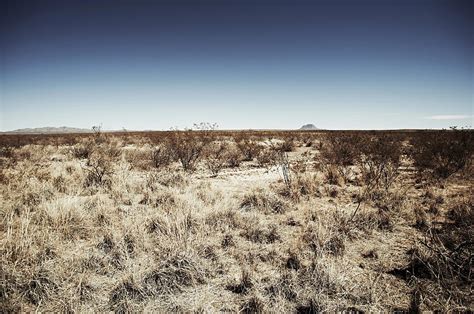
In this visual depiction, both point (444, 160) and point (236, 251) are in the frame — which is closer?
point (236, 251)

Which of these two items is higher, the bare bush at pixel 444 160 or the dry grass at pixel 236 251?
the bare bush at pixel 444 160

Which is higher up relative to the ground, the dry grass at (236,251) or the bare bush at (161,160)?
the bare bush at (161,160)

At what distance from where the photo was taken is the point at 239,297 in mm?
2658

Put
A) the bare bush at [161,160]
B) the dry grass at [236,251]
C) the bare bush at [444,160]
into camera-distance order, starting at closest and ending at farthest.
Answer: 1. the dry grass at [236,251]
2. the bare bush at [444,160]
3. the bare bush at [161,160]

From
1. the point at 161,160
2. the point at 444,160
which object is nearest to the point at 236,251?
the point at 161,160

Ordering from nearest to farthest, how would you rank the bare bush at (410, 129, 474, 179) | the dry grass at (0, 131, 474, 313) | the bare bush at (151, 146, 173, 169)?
the dry grass at (0, 131, 474, 313) → the bare bush at (410, 129, 474, 179) → the bare bush at (151, 146, 173, 169)

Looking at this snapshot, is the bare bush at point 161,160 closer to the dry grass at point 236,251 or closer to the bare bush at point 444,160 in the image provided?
the dry grass at point 236,251

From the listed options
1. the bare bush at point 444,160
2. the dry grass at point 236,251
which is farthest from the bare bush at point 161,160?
the bare bush at point 444,160

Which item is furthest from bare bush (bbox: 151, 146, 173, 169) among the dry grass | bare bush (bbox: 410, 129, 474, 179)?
bare bush (bbox: 410, 129, 474, 179)

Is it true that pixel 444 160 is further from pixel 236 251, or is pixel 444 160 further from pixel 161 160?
pixel 161 160

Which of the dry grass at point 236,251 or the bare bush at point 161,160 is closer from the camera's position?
the dry grass at point 236,251

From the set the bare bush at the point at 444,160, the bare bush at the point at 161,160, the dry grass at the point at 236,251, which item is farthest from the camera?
the bare bush at the point at 161,160

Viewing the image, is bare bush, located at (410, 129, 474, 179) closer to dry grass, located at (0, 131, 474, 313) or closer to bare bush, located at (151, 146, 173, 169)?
dry grass, located at (0, 131, 474, 313)

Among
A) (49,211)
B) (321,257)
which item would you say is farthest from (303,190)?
(49,211)
